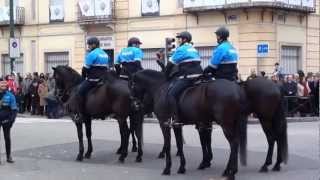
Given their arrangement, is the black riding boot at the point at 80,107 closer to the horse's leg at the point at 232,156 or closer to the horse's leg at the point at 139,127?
the horse's leg at the point at 139,127

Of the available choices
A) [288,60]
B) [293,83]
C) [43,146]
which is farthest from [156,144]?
[288,60]

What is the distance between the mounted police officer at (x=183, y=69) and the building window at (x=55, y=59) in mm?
25615

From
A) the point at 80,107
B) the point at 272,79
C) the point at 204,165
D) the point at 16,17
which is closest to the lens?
the point at 204,165

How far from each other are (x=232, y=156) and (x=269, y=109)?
4.82 ft

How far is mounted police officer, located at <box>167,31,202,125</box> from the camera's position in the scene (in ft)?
43.4

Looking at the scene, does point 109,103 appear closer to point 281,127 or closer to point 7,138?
point 7,138

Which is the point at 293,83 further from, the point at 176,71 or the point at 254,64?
the point at 176,71

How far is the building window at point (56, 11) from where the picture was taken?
127 ft

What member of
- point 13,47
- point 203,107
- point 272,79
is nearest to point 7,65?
point 13,47

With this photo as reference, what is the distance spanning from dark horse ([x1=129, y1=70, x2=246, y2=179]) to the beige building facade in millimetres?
16929

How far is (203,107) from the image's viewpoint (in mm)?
12672

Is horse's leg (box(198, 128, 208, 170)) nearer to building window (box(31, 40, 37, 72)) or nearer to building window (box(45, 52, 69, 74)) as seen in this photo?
building window (box(45, 52, 69, 74))

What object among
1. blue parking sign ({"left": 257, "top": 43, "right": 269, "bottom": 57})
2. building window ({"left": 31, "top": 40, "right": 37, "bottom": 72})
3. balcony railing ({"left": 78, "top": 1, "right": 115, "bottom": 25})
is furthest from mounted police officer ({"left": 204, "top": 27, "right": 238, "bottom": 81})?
building window ({"left": 31, "top": 40, "right": 37, "bottom": 72})

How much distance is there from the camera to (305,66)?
3428cm
